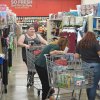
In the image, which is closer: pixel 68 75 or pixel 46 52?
pixel 68 75

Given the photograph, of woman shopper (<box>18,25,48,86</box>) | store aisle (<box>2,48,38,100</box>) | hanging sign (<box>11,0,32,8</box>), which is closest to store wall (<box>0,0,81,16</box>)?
hanging sign (<box>11,0,32,8</box>)

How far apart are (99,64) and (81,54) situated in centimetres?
37

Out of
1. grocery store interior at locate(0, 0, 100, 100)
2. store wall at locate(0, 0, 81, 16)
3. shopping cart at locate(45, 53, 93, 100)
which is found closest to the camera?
shopping cart at locate(45, 53, 93, 100)

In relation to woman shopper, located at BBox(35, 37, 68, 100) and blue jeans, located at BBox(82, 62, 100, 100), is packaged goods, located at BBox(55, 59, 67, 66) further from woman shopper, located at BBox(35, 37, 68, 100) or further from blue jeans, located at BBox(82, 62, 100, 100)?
blue jeans, located at BBox(82, 62, 100, 100)

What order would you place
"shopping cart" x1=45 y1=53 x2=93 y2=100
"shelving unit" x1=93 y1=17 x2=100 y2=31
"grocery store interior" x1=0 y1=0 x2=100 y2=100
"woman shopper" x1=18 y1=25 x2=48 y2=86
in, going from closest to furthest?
"shopping cart" x1=45 y1=53 x2=93 y2=100
"grocery store interior" x1=0 y1=0 x2=100 y2=100
"woman shopper" x1=18 y1=25 x2=48 y2=86
"shelving unit" x1=93 y1=17 x2=100 y2=31

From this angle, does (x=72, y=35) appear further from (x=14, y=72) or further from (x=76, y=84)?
(x=76, y=84)


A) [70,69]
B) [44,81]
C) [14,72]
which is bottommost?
[14,72]

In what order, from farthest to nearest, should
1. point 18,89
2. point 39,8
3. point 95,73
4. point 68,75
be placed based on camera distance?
point 39,8
point 18,89
point 95,73
point 68,75

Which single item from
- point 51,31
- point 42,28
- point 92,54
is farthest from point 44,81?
point 42,28

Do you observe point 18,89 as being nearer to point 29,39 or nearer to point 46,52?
point 29,39

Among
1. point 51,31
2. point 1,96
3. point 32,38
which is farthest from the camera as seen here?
point 51,31

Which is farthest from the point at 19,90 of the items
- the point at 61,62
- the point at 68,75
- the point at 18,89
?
the point at 68,75

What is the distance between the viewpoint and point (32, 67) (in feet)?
22.7

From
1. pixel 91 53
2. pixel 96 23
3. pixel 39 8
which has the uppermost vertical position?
pixel 39 8
